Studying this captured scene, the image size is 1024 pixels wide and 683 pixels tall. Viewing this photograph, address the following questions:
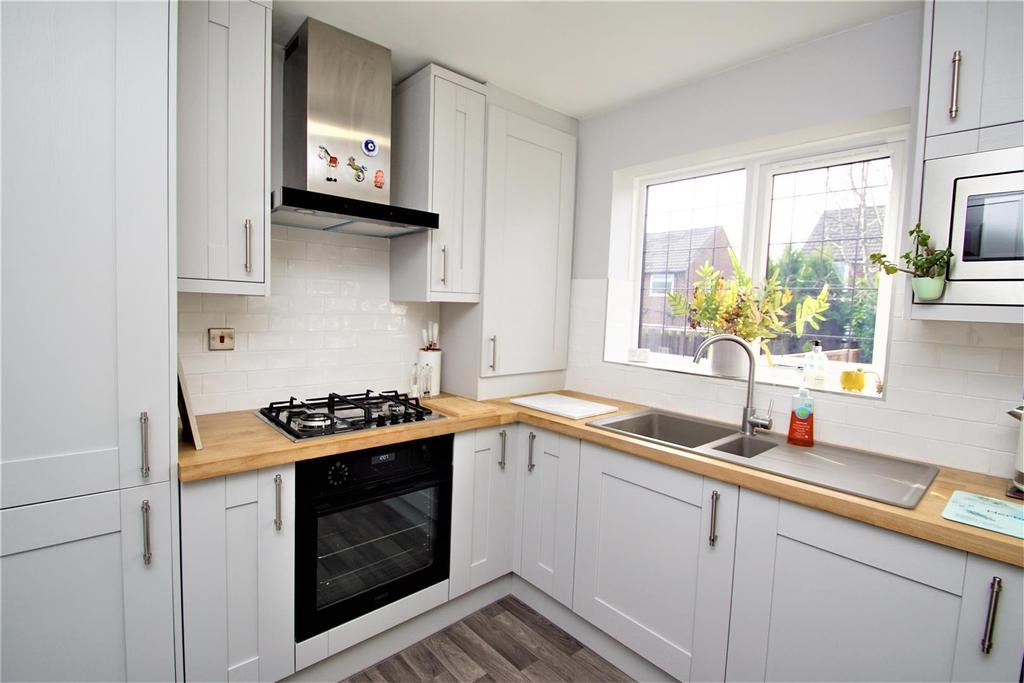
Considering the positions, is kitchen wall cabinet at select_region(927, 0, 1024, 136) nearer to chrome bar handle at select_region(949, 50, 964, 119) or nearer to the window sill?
chrome bar handle at select_region(949, 50, 964, 119)

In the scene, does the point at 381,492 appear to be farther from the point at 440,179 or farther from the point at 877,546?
the point at 877,546

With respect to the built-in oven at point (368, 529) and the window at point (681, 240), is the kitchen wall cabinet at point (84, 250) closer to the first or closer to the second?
the built-in oven at point (368, 529)

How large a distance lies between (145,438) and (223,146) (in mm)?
962

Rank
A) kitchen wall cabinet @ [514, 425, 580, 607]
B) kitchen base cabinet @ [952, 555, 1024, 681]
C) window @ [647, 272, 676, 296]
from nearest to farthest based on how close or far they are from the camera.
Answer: kitchen base cabinet @ [952, 555, 1024, 681]
kitchen wall cabinet @ [514, 425, 580, 607]
window @ [647, 272, 676, 296]

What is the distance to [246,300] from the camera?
81.3 inches

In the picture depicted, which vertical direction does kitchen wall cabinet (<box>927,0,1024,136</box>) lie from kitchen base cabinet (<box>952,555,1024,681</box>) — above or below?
above

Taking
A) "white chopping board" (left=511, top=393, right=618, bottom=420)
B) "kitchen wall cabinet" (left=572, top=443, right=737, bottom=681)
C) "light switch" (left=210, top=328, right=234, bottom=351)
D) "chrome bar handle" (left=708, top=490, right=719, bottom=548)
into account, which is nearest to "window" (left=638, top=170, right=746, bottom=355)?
"white chopping board" (left=511, top=393, right=618, bottom=420)

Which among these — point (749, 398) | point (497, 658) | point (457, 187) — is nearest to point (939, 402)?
point (749, 398)

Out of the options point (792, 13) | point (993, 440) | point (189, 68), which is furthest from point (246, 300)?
point (993, 440)

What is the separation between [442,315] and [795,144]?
1841 mm

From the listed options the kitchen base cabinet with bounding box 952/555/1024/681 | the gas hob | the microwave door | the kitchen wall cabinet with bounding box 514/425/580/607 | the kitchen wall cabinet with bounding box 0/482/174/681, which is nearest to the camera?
the kitchen base cabinet with bounding box 952/555/1024/681

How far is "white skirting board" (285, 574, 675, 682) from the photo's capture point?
1.86 m

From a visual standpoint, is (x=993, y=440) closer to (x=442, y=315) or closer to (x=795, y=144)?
(x=795, y=144)

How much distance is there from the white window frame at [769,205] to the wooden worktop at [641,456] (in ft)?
2.08
